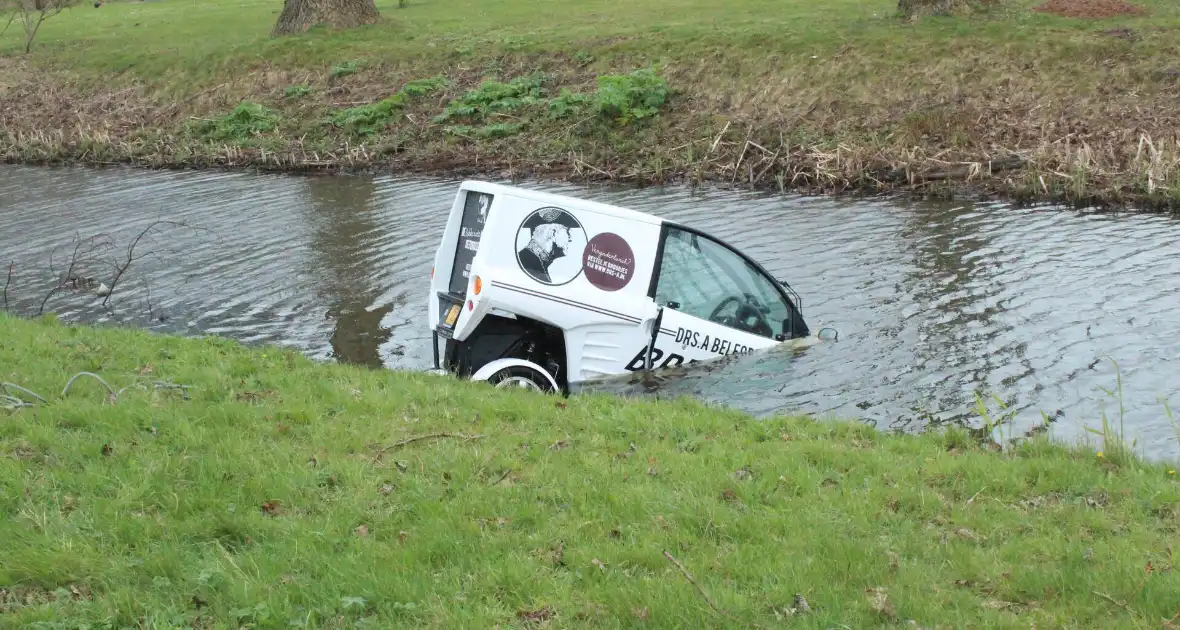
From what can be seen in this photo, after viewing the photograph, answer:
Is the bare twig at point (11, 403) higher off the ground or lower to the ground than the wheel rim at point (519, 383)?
higher

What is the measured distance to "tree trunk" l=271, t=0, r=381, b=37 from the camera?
3478 centimetres

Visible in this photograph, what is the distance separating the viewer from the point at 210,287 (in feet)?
49.6

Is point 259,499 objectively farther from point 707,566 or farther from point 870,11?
point 870,11

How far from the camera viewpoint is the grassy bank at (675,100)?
20.5 m

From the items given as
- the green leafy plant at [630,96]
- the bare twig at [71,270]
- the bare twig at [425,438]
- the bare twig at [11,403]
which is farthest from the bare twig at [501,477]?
the green leafy plant at [630,96]

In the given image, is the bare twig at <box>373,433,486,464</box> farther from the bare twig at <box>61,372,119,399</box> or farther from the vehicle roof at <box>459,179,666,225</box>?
the vehicle roof at <box>459,179,666,225</box>

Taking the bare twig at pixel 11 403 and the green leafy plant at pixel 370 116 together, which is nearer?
the bare twig at pixel 11 403

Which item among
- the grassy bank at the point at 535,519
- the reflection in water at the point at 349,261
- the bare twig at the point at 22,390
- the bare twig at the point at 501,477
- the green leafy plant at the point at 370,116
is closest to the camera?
the grassy bank at the point at 535,519

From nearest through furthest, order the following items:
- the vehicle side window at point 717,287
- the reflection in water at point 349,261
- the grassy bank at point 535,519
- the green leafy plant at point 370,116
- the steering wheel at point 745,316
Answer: the grassy bank at point 535,519 → the vehicle side window at point 717,287 → the steering wheel at point 745,316 → the reflection in water at point 349,261 → the green leafy plant at point 370,116

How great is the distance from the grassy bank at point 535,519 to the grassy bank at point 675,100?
13259mm

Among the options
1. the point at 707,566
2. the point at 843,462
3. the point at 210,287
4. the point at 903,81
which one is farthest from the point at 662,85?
the point at 707,566

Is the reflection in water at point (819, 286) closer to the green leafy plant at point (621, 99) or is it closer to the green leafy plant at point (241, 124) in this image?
the green leafy plant at point (621, 99)

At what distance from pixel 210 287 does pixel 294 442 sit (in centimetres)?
897

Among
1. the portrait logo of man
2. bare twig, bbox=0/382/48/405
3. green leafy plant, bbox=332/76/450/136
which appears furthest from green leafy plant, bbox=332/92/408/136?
bare twig, bbox=0/382/48/405
